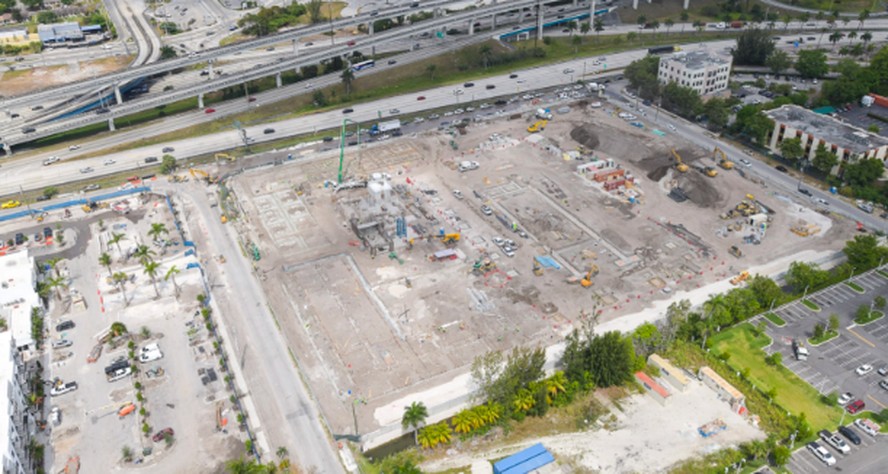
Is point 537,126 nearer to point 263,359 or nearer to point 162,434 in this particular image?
point 263,359

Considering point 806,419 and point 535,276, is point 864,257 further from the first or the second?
point 535,276

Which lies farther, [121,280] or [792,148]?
[792,148]

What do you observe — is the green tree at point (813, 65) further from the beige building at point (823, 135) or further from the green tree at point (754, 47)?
the beige building at point (823, 135)

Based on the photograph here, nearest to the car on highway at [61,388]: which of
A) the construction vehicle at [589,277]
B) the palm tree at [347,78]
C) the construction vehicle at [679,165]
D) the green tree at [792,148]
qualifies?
the construction vehicle at [589,277]

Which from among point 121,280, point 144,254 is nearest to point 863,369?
point 144,254

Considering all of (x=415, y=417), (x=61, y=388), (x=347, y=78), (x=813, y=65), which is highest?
(x=347, y=78)

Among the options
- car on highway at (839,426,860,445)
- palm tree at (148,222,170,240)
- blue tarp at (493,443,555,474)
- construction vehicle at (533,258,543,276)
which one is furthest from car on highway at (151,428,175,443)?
car on highway at (839,426,860,445)
